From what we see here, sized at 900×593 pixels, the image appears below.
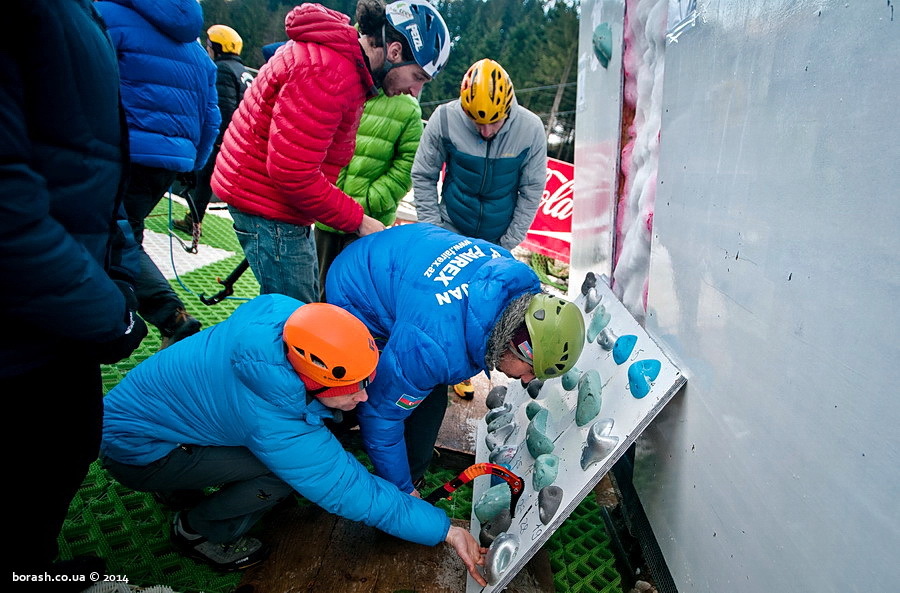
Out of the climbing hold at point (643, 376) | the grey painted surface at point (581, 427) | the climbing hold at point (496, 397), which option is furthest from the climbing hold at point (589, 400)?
the climbing hold at point (496, 397)

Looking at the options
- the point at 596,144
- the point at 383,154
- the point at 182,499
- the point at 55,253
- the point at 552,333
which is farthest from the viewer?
the point at 383,154

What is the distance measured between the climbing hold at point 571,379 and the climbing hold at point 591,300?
43 cm

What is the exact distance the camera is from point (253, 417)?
132 centimetres

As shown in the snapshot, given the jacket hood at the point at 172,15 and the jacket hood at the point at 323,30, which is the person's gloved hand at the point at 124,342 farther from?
the jacket hood at the point at 172,15

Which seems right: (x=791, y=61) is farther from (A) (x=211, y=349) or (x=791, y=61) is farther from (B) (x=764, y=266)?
(A) (x=211, y=349)

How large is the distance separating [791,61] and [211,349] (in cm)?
145

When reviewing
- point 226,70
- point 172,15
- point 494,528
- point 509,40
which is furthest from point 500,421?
point 509,40

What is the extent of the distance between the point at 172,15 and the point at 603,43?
1713 mm

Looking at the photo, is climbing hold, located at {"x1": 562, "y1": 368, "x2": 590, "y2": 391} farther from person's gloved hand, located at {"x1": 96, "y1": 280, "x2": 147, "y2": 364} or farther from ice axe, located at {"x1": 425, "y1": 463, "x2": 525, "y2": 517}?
person's gloved hand, located at {"x1": 96, "y1": 280, "x2": 147, "y2": 364}

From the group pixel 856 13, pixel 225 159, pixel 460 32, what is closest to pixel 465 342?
pixel 856 13

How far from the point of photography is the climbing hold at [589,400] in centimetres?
158

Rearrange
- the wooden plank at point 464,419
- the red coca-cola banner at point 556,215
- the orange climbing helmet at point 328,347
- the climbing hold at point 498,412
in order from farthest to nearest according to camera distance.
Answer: the red coca-cola banner at point 556,215, the wooden plank at point 464,419, the climbing hold at point 498,412, the orange climbing helmet at point 328,347

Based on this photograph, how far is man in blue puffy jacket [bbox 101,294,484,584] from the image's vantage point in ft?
4.21

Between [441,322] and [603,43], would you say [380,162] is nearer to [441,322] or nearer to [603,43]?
[603,43]
